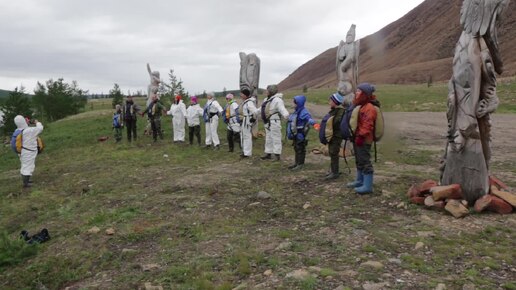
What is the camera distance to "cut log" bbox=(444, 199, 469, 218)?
241 inches

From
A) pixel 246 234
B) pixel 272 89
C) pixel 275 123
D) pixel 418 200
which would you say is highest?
pixel 272 89

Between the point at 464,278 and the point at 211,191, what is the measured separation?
493 centimetres

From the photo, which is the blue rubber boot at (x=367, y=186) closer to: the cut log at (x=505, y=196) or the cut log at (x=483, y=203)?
the cut log at (x=483, y=203)

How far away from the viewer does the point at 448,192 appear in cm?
650

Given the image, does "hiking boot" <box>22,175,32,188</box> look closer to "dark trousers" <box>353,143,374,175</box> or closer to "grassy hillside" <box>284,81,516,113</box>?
"dark trousers" <box>353,143,374,175</box>

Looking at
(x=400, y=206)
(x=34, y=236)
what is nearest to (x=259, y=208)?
(x=400, y=206)

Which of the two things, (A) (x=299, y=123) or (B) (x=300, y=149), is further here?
(B) (x=300, y=149)

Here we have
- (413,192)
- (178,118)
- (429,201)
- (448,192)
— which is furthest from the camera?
(178,118)

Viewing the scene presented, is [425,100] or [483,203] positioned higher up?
[425,100]

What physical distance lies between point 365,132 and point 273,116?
4.15 meters

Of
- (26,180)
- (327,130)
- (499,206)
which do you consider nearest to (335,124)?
(327,130)

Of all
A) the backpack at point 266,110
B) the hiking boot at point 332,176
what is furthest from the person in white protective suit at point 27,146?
the hiking boot at point 332,176

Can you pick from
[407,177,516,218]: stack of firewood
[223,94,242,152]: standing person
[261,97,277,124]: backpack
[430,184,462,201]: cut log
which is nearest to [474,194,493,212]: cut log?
[407,177,516,218]: stack of firewood

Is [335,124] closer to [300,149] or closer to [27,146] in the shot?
[300,149]
